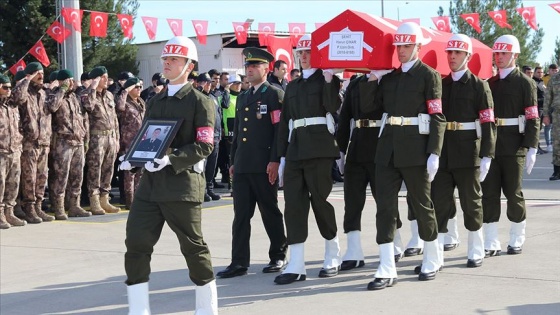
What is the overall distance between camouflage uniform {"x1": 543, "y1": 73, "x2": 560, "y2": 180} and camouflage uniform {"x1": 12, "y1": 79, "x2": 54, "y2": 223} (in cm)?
929

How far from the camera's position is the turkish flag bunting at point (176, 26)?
2116 centimetres

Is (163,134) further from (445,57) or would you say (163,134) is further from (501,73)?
(501,73)

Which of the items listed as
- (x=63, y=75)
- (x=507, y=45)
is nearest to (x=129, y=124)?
(x=63, y=75)

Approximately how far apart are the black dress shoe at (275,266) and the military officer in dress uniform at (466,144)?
62.5 inches

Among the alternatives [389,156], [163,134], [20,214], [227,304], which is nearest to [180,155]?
[163,134]

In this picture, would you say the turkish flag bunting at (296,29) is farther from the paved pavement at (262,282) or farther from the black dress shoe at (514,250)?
the black dress shoe at (514,250)

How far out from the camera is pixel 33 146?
12.7 meters

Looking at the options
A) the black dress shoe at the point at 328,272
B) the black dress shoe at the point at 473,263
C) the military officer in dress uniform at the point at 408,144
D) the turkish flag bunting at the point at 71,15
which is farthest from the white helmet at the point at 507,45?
the turkish flag bunting at the point at 71,15

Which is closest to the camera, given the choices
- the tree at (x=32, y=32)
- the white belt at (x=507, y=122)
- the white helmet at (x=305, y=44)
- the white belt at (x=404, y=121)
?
the white belt at (x=404, y=121)

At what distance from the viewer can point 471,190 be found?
8.91 m

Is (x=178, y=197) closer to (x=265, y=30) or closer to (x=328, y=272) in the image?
(x=328, y=272)

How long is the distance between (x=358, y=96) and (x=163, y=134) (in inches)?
105

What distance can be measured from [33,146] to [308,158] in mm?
5759

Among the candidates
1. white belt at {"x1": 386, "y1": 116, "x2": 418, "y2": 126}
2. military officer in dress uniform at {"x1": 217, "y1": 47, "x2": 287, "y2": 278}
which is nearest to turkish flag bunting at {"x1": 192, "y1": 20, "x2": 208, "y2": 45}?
military officer in dress uniform at {"x1": 217, "y1": 47, "x2": 287, "y2": 278}
